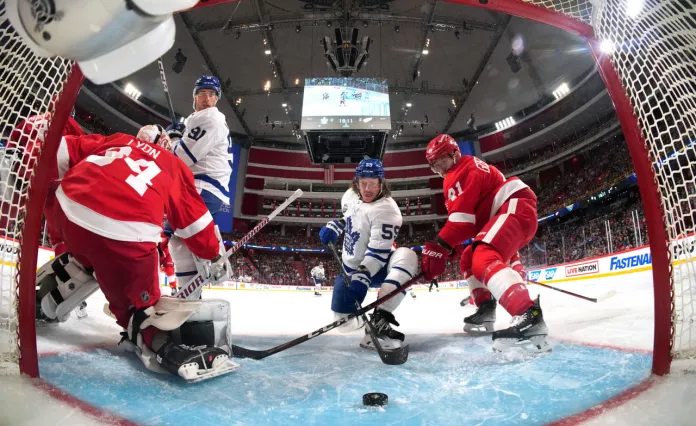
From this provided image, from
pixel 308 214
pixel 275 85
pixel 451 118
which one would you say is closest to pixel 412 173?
pixel 451 118

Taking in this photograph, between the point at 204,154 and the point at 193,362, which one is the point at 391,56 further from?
the point at 193,362

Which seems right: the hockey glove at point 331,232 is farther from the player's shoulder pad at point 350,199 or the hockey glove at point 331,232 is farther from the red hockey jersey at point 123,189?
the red hockey jersey at point 123,189

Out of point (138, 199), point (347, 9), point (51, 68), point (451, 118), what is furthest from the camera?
point (451, 118)

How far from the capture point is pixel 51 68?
1307 millimetres

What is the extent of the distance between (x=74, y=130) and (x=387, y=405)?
1738 millimetres

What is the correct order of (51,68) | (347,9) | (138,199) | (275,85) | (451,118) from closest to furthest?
1. (51,68)
2. (138,199)
3. (347,9)
4. (275,85)
5. (451,118)

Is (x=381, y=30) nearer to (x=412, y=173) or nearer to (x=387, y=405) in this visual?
(x=412, y=173)

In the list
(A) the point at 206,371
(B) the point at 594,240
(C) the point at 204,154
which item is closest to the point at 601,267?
(B) the point at 594,240

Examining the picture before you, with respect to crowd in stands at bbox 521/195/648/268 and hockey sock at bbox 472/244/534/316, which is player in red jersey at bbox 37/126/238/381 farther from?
crowd in stands at bbox 521/195/648/268

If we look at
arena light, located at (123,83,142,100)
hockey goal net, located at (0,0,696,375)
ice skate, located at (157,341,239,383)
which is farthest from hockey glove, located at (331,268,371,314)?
arena light, located at (123,83,142,100)

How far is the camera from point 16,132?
54.9 inches

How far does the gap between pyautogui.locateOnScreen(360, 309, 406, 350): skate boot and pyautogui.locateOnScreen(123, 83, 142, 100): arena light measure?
15.8 meters

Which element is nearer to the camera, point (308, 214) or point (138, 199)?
point (138, 199)

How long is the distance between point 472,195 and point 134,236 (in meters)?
1.62
